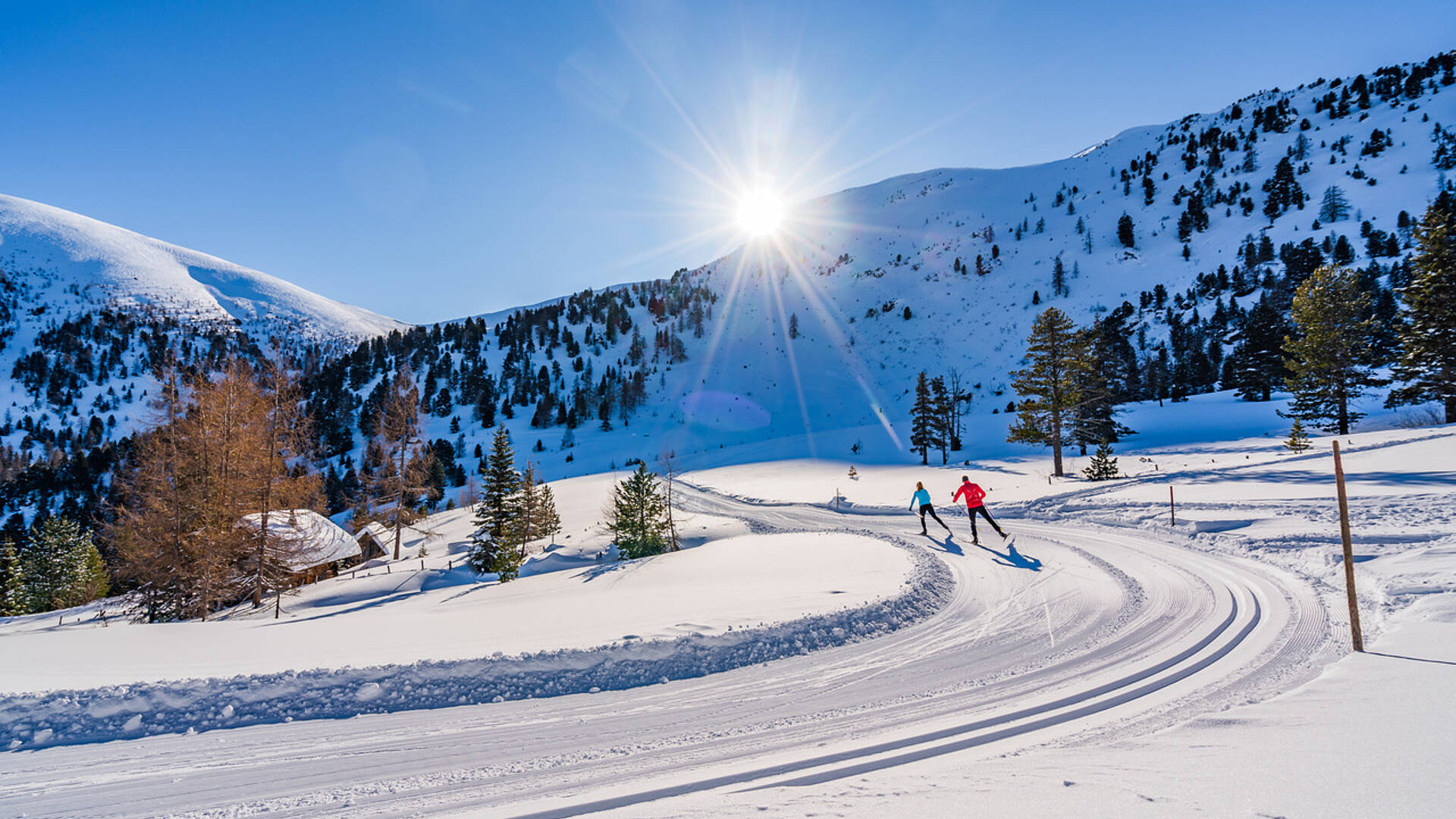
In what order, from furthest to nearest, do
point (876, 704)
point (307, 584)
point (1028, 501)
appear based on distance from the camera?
point (307, 584) < point (1028, 501) < point (876, 704)

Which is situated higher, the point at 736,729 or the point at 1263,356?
the point at 1263,356

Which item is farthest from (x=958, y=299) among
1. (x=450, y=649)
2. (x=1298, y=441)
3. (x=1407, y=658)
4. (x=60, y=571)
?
(x=60, y=571)

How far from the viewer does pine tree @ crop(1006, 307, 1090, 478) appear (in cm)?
2998

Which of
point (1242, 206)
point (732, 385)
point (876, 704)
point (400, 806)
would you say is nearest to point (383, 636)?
point (400, 806)

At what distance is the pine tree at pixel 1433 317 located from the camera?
82.0 ft

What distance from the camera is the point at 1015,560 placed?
41.6ft

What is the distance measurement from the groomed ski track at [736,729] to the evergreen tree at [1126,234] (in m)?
121

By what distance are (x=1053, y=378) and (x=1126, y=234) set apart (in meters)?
97.3

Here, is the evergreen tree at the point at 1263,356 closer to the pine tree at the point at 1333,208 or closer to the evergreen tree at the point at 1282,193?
the pine tree at the point at 1333,208

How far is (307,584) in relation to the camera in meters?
25.6

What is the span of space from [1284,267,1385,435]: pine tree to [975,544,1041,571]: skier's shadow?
29.7m

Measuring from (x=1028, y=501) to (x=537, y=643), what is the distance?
2081 centimetres

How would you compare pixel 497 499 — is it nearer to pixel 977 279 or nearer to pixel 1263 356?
pixel 1263 356

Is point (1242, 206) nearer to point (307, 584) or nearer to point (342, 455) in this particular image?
point (307, 584)
